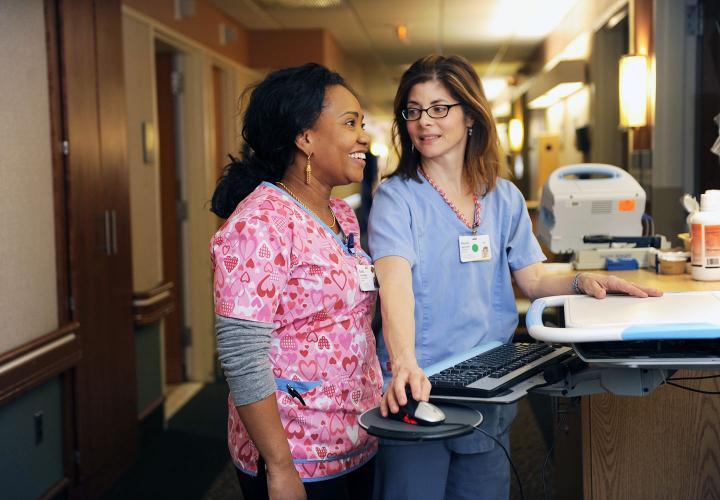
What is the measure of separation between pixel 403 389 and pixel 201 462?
107 inches

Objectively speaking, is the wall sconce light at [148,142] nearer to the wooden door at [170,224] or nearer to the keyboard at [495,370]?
the wooden door at [170,224]

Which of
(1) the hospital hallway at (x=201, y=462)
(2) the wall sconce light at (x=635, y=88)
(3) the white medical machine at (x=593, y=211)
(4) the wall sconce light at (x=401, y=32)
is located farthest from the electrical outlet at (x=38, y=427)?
(4) the wall sconce light at (x=401, y=32)

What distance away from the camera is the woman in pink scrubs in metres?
1.40

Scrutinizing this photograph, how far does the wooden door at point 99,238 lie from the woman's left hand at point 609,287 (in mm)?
2150

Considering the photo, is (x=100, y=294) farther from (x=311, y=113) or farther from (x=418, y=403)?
(x=418, y=403)

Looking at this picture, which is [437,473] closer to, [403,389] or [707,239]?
[403,389]

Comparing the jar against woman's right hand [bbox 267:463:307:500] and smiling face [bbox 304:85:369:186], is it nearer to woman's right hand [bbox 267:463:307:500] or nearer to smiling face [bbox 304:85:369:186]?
smiling face [bbox 304:85:369:186]

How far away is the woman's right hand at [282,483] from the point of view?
141 cm

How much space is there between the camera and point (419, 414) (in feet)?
3.99

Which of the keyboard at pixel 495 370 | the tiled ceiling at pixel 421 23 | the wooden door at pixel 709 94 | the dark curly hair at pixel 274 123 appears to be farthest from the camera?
the tiled ceiling at pixel 421 23

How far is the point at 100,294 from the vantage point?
3.36 meters

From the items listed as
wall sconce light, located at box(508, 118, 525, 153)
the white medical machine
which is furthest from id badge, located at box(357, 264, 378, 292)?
wall sconce light, located at box(508, 118, 525, 153)

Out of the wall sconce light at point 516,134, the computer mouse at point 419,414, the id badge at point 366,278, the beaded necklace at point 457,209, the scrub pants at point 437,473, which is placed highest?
the wall sconce light at point 516,134

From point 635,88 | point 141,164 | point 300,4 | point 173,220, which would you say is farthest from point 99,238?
point 300,4
